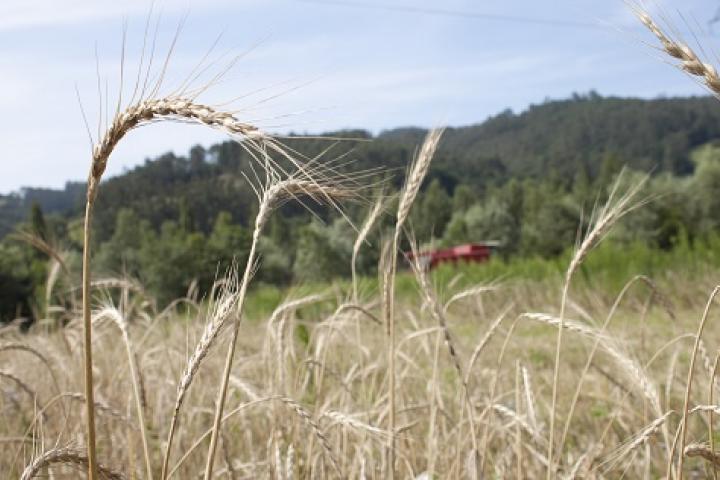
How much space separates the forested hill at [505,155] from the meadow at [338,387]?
178 feet

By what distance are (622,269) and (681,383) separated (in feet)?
30.4

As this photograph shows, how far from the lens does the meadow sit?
1.09 metres

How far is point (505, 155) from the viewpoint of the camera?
123625 mm

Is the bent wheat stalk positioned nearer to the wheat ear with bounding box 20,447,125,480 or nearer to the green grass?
the wheat ear with bounding box 20,447,125,480

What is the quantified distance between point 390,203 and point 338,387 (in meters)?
1.67

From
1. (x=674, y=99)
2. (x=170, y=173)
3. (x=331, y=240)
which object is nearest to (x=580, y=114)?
(x=674, y=99)

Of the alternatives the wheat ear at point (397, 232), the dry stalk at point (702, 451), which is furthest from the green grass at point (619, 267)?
the dry stalk at point (702, 451)

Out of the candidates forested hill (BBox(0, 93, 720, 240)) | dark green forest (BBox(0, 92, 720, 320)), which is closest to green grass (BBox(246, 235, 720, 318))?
dark green forest (BBox(0, 92, 720, 320))

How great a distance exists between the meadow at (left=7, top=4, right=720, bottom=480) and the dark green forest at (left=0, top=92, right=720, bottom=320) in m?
0.16

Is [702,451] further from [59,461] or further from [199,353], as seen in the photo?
[59,461]

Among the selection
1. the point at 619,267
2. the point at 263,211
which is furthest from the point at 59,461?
the point at 619,267

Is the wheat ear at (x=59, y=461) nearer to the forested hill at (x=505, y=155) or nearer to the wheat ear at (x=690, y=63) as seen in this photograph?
the wheat ear at (x=690, y=63)

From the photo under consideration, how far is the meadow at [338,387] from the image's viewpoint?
109cm

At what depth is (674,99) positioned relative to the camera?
433ft
